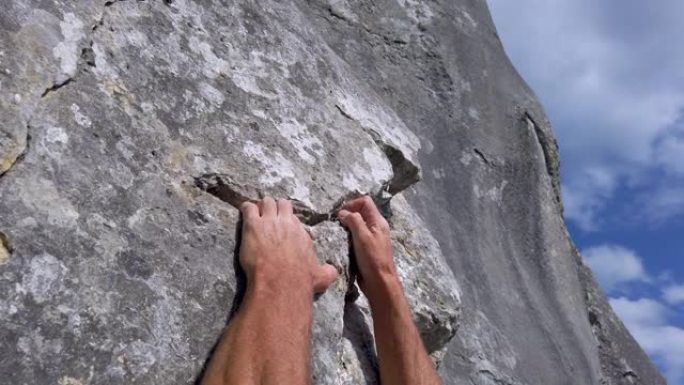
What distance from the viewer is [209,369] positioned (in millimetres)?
2084

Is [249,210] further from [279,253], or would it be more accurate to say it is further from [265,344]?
[265,344]

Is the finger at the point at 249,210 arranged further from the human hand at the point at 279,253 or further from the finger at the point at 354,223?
the finger at the point at 354,223

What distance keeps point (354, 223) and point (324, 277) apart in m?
0.30

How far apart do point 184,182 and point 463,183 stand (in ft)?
9.67

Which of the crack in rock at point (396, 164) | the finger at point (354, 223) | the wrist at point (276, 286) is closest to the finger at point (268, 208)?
the wrist at point (276, 286)

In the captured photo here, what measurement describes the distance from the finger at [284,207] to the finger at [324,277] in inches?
7.3

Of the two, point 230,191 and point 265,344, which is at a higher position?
point 230,191

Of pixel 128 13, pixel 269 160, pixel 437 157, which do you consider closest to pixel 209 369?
pixel 269 160

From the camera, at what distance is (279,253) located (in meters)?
2.36

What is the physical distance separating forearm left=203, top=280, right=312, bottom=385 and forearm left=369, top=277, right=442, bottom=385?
0.40 metres

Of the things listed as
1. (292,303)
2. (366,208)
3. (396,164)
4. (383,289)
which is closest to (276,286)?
(292,303)

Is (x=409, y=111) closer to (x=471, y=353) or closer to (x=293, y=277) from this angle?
(x=471, y=353)

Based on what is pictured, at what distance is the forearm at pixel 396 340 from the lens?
260 centimetres

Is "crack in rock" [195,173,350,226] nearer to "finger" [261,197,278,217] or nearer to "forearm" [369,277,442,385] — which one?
"finger" [261,197,278,217]
